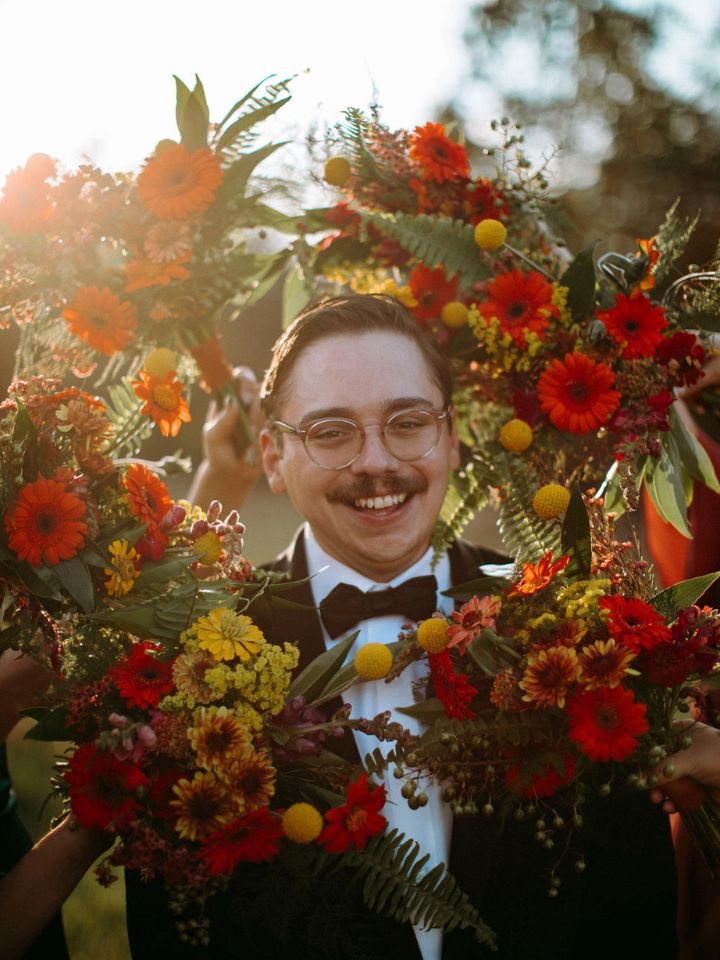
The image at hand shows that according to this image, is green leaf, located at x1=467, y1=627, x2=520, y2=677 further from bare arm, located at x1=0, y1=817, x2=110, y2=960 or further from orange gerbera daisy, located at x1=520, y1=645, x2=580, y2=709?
bare arm, located at x1=0, y1=817, x2=110, y2=960

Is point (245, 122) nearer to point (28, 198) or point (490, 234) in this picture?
point (28, 198)

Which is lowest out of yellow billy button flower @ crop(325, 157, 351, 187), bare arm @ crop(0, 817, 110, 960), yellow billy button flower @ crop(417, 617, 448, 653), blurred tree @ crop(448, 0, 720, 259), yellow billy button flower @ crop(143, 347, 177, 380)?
bare arm @ crop(0, 817, 110, 960)

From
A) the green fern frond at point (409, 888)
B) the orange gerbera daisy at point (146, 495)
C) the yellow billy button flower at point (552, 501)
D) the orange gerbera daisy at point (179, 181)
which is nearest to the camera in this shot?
the green fern frond at point (409, 888)

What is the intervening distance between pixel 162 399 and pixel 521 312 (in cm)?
121

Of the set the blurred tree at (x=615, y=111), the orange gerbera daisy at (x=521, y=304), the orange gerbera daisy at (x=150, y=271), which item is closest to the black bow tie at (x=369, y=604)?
the orange gerbera daisy at (x=521, y=304)

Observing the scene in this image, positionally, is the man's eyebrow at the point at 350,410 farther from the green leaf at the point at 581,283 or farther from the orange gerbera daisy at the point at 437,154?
the orange gerbera daisy at the point at 437,154

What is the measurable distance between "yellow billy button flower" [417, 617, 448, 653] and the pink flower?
24 mm

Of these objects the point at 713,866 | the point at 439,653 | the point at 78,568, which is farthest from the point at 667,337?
the point at 78,568

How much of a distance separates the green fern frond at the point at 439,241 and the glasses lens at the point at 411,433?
58 cm

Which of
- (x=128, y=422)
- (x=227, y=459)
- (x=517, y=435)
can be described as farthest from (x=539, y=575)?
(x=227, y=459)

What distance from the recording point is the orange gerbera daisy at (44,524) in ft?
7.84

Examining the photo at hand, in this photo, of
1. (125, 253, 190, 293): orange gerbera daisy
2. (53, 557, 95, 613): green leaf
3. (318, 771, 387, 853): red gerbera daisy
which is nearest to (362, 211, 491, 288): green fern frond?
(125, 253, 190, 293): orange gerbera daisy

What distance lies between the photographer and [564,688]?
225 centimetres

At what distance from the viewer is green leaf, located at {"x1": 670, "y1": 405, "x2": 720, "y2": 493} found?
122 inches
